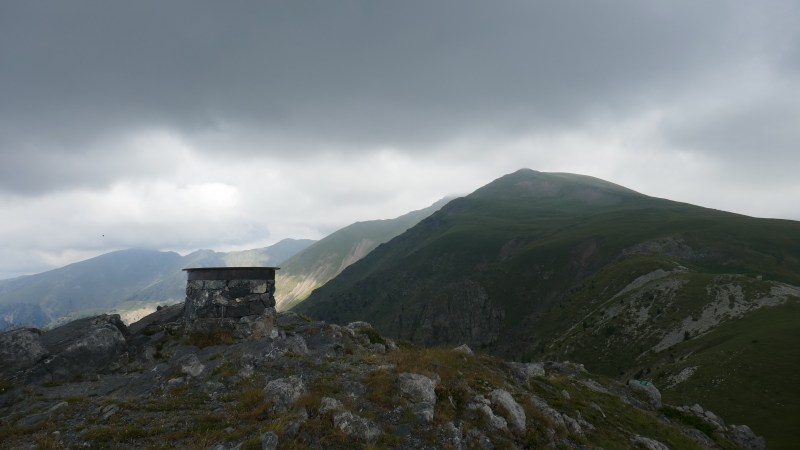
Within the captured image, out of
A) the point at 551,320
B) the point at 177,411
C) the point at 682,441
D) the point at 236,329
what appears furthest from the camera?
the point at 551,320

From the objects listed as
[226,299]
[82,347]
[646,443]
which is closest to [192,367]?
[226,299]

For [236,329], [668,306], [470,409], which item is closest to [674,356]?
[668,306]

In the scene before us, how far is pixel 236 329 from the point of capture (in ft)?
86.0

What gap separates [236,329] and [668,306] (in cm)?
7331

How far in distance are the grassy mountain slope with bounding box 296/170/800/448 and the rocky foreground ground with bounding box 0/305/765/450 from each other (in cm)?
2423

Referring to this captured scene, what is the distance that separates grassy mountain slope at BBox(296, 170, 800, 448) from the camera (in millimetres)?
48281

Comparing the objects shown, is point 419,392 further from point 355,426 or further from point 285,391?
point 285,391

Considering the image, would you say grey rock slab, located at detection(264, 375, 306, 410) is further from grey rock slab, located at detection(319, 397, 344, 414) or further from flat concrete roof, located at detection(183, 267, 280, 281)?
flat concrete roof, located at detection(183, 267, 280, 281)

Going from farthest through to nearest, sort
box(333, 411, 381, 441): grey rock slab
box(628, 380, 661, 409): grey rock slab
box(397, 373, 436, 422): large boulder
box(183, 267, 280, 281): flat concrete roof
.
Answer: box(628, 380, 661, 409): grey rock slab
box(183, 267, 280, 281): flat concrete roof
box(397, 373, 436, 422): large boulder
box(333, 411, 381, 441): grey rock slab

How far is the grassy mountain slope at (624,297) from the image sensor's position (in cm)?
4828

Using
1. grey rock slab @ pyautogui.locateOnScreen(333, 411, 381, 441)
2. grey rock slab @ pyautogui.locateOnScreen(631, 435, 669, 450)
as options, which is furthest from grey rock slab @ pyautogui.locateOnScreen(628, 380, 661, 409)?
grey rock slab @ pyautogui.locateOnScreen(333, 411, 381, 441)

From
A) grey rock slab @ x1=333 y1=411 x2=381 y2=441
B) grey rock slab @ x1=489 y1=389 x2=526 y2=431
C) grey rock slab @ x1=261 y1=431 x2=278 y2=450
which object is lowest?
grey rock slab @ x1=489 y1=389 x2=526 y2=431

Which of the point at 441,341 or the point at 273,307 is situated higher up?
the point at 273,307

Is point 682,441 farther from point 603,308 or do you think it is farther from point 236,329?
point 603,308
